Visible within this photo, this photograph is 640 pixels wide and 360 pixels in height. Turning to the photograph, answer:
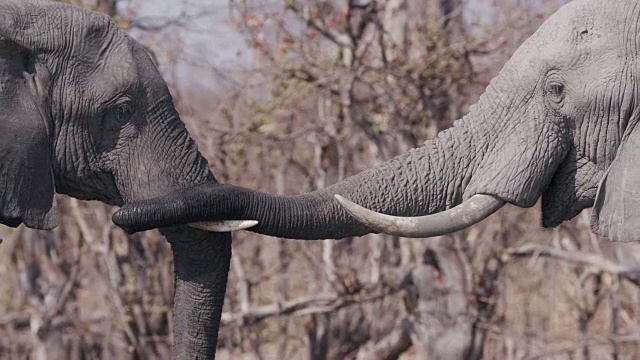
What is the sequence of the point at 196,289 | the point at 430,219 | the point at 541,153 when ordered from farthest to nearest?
the point at 196,289 → the point at 541,153 → the point at 430,219

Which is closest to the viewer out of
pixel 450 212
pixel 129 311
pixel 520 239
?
pixel 450 212

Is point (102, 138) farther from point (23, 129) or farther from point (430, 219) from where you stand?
point (430, 219)

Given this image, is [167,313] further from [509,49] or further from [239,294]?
[509,49]

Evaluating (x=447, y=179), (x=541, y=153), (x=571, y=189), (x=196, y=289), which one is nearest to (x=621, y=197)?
(x=571, y=189)

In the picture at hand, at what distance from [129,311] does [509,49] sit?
2.35m

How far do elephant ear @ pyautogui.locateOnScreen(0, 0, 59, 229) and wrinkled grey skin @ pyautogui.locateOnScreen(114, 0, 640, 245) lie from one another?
0.41 m

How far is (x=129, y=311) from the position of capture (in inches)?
283

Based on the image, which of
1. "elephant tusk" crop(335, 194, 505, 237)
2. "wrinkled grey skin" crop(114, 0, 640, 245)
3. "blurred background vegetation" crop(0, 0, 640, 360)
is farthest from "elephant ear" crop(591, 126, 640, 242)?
"blurred background vegetation" crop(0, 0, 640, 360)

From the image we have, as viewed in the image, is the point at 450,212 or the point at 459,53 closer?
the point at 450,212

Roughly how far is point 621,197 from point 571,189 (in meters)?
0.16

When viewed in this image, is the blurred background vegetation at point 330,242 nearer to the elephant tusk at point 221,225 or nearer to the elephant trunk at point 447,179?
the elephant trunk at point 447,179

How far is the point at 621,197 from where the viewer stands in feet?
13.2

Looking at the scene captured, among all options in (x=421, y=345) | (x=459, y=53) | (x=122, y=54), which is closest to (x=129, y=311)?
(x=421, y=345)

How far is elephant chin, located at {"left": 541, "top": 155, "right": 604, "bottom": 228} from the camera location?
13.4 feet
